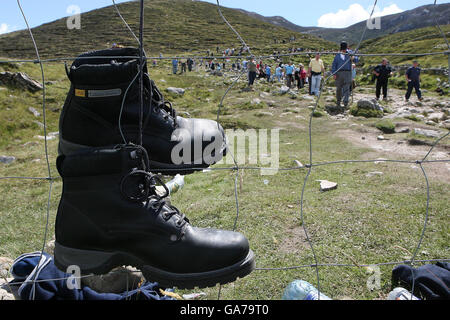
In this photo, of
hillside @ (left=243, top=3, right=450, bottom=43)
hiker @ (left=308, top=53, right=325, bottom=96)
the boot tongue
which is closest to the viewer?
the boot tongue

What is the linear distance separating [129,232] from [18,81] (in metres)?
10.9

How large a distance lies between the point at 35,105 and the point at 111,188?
9518mm

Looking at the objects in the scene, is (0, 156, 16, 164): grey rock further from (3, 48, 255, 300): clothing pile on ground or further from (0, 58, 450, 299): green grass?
(3, 48, 255, 300): clothing pile on ground

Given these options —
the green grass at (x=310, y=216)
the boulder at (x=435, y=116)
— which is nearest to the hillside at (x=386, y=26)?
the boulder at (x=435, y=116)

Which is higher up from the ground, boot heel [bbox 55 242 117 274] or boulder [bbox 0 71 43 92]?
boulder [bbox 0 71 43 92]

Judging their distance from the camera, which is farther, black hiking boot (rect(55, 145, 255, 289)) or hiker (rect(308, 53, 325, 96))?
hiker (rect(308, 53, 325, 96))

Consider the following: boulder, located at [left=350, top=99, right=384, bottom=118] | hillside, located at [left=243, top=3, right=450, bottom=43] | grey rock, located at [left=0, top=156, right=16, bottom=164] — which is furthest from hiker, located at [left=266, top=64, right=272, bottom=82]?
hillside, located at [left=243, top=3, right=450, bottom=43]

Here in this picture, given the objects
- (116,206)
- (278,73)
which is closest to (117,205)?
(116,206)

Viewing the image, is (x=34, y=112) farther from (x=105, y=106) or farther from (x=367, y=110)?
(x=105, y=106)

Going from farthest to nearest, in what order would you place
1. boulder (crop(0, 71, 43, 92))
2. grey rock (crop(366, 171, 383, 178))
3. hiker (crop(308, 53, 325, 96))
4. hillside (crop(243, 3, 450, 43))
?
hillside (crop(243, 3, 450, 43)) → boulder (crop(0, 71, 43, 92)) → hiker (crop(308, 53, 325, 96)) → grey rock (crop(366, 171, 383, 178))

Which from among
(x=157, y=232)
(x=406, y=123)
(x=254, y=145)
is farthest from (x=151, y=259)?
(x=406, y=123)

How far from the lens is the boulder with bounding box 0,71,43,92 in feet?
32.9

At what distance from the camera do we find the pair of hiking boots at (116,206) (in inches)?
52.2

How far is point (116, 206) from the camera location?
135 cm
